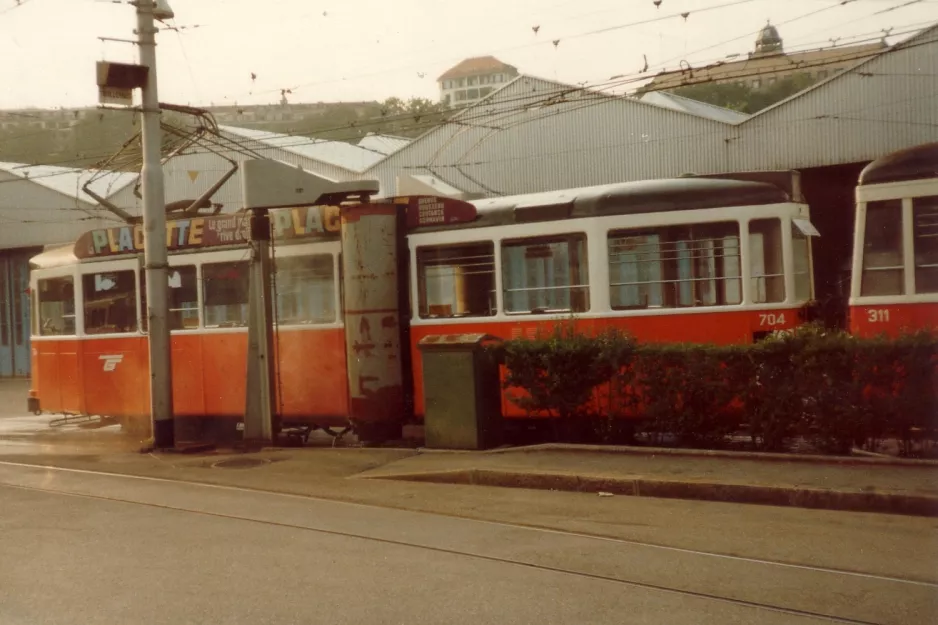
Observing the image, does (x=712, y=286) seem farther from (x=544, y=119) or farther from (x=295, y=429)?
(x=544, y=119)

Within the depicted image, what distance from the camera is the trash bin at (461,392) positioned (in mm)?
12227

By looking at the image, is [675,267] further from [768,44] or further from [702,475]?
[768,44]

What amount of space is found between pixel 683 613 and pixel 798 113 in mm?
24121

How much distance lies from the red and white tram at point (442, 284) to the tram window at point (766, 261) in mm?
14

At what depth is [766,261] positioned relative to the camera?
12.6 metres

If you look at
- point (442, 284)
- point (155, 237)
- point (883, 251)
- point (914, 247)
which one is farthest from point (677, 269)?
point (155, 237)

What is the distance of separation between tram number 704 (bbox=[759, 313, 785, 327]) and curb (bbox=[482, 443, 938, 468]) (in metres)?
2.22

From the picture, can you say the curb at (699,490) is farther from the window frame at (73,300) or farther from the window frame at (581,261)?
the window frame at (73,300)

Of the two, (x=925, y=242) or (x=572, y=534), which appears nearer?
(x=572, y=534)

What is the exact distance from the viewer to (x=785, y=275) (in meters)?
12.4

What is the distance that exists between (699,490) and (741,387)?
2.00 metres

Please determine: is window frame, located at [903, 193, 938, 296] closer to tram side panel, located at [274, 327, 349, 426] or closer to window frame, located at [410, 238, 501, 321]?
window frame, located at [410, 238, 501, 321]

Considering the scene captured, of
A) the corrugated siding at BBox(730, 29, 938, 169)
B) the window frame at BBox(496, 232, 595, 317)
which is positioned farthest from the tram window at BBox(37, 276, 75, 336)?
the corrugated siding at BBox(730, 29, 938, 169)

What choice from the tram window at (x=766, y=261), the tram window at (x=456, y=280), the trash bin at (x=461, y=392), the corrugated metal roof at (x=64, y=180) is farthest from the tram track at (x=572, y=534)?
the corrugated metal roof at (x=64, y=180)
